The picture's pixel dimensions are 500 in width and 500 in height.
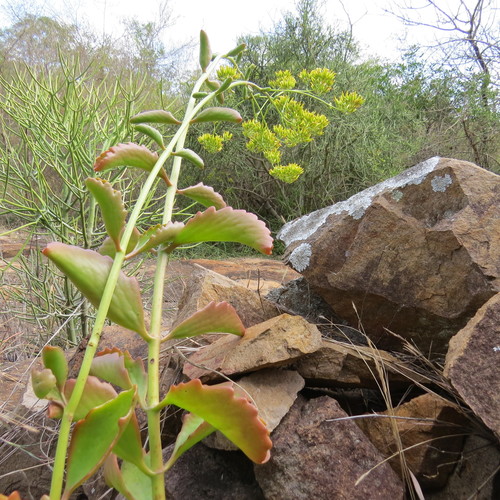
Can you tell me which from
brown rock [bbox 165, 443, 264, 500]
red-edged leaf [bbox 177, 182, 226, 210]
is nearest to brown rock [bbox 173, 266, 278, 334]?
brown rock [bbox 165, 443, 264, 500]

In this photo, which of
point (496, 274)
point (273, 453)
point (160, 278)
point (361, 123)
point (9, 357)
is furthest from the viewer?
point (361, 123)

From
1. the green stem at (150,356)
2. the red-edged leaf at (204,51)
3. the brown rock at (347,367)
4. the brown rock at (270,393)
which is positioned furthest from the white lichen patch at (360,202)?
the green stem at (150,356)

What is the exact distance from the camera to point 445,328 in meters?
1.24

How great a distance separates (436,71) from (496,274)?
237 inches

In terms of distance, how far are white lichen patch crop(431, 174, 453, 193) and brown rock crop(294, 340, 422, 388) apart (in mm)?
446

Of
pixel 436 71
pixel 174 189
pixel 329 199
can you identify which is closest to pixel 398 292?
pixel 174 189

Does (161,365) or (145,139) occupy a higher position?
(145,139)

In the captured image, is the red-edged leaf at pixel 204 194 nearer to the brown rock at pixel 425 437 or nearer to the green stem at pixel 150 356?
the green stem at pixel 150 356

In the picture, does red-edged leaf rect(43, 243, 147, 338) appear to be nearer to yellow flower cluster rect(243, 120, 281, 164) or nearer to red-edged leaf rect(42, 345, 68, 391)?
red-edged leaf rect(42, 345, 68, 391)

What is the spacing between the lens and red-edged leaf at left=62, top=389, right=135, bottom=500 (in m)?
0.43

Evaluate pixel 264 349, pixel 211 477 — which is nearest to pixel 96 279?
pixel 264 349

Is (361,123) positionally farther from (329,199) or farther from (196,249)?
(196,249)

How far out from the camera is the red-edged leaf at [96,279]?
0.52 m

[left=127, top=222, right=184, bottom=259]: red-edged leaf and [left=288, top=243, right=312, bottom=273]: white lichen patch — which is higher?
[left=127, top=222, right=184, bottom=259]: red-edged leaf
